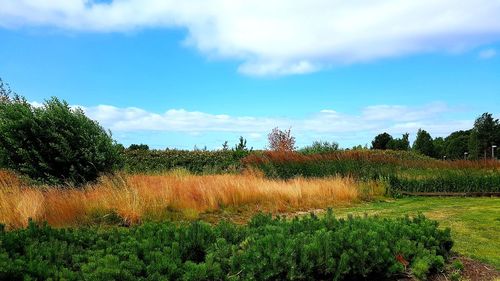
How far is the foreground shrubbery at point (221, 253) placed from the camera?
4.00 metres

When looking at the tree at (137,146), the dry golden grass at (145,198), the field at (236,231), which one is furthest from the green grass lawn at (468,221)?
the tree at (137,146)

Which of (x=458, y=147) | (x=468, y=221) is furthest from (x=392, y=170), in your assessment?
(x=458, y=147)

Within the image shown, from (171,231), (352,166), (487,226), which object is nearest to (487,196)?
(352,166)

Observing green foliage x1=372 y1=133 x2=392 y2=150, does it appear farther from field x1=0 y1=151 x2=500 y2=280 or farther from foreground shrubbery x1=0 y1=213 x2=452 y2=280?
foreground shrubbery x1=0 y1=213 x2=452 y2=280

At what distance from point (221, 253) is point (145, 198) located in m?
4.92

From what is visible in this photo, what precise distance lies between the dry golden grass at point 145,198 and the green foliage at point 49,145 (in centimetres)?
56

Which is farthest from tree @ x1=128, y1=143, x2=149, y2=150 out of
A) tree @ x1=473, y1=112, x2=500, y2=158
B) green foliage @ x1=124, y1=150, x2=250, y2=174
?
tree @ x1=473, y1=112, x2=500, y2=158

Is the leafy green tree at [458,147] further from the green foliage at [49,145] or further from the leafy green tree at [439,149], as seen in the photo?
the green foliage at [49,145]

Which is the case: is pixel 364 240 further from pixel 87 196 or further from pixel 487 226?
pixel 87 196

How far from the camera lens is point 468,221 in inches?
361

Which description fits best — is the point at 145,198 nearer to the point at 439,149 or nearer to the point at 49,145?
the point at 49,145

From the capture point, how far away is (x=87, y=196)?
360 inches

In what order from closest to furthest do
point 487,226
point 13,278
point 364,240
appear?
point 13,278 → point 364,240 → point 487,226

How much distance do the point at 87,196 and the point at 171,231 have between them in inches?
182
